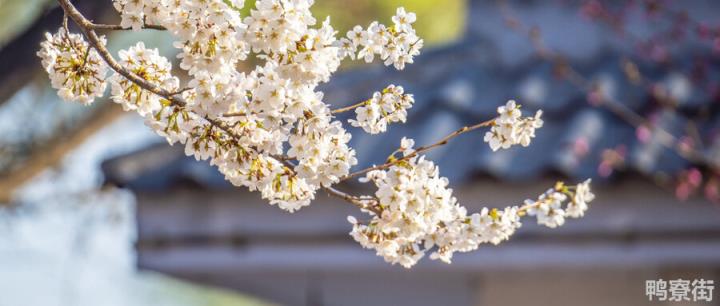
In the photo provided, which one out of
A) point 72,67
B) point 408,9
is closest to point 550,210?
point 72,67

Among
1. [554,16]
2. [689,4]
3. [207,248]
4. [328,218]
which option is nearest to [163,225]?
[207,248]

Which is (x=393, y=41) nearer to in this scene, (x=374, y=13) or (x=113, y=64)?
(x=113, y=64)

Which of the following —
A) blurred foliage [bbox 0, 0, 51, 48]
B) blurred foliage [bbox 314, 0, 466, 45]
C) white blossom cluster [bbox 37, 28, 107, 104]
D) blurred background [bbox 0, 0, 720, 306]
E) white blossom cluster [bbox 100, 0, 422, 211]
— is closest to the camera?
white blossom cluster [bbox 100, 0, 422, 211]

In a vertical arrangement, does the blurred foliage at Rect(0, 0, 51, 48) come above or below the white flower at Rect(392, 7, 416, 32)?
above

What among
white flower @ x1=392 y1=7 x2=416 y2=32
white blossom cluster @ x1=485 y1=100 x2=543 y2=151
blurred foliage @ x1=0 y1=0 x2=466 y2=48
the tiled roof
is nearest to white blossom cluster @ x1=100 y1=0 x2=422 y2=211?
white flower @ x1=392 y1=7 x2=416 y2=32

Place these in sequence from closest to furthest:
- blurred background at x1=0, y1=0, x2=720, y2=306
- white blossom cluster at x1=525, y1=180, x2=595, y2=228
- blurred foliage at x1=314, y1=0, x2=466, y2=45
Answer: white blossom cluster at x1=525, y1=180, x2=595, y2=228 → blurred background at x1=0, y1=0, x2=720, y2=306 → blurred foliage at x1=314, y1=0, x2=466, y2=45

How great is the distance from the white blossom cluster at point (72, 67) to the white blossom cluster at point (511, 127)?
0.67 meters

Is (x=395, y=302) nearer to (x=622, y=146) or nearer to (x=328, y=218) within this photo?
(x=328, y=218)

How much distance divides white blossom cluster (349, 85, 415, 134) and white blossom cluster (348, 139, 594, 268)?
0.18ft

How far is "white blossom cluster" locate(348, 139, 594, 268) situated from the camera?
1.83 metres

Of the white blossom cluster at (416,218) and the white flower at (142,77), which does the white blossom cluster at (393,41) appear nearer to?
the white blossom cluster at (416,218)

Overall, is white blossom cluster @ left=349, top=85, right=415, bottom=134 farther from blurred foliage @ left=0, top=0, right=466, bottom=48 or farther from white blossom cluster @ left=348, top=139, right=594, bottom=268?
blurred foliage @ left=0, top=0, right=466, bottom=48

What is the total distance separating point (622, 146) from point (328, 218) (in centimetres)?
99

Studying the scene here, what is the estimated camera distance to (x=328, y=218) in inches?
148
